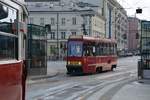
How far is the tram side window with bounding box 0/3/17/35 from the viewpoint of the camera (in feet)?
22.2

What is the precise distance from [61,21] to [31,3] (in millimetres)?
12483

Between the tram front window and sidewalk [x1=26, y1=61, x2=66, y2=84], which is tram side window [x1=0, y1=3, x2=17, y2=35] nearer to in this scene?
sidewalk [x1=26, y1=61, x2=66, y2=84]

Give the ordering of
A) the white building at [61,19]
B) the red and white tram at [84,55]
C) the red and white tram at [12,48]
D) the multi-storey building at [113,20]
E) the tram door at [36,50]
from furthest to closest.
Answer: the multi-storey building at [113,20] < the white building at [61,19] < the red and white tram at [84,55] < the tram door at [36,50] < the red and white tram at [12,48]

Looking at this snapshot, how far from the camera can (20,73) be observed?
27.6 ft

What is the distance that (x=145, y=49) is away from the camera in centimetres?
3556

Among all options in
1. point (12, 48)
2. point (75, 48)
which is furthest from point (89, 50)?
point (12, 48)

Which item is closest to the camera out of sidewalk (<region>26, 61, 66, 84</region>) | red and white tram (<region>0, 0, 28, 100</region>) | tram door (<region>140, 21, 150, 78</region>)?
red and white tram (<region>0, 0, 28, 100</region>)

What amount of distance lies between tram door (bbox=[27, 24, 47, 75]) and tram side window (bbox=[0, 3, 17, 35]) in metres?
29.0

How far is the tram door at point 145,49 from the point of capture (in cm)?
3456

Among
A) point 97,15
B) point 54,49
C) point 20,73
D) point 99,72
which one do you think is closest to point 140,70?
point 99,72

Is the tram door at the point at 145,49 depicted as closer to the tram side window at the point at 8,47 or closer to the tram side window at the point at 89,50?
the tram side window at the point at 89,50

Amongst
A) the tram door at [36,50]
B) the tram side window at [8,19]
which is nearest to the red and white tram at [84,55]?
the tram door at [36,50]

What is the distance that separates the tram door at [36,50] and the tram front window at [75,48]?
2172mm

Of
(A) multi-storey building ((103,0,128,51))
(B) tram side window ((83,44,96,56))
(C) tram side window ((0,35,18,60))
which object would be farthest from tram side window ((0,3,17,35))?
(A) multi-storey building ((103,0,128,51))
